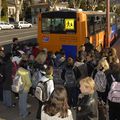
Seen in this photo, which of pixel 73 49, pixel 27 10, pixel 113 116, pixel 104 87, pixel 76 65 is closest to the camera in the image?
pixel 113 116

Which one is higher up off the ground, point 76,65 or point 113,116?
point 76,65

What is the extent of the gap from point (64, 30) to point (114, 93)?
12.1 meters

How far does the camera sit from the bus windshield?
19.9m

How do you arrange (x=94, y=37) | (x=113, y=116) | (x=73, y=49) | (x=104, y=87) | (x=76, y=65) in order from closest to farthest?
(x=113, y=116) → (x=104, y=87) → (x=76, y=65) → (x=73, y=49) → (x=94, y=37)

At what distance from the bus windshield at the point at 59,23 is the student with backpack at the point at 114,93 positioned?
10643 mm

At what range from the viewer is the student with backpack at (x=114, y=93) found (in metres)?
8.16

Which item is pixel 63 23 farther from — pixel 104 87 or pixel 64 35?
pixel 104 87

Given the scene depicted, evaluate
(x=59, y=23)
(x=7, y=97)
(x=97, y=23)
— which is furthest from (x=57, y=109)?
(x=97, y=23)

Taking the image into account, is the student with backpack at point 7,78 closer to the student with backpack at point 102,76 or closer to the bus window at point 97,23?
the student with backpack at point 102,76

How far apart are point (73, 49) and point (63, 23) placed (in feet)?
5.19

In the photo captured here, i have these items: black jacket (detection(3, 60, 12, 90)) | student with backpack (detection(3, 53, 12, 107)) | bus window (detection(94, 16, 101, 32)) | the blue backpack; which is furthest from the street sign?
the blue backpack

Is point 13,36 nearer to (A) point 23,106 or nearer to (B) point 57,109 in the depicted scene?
(A) point 23,106

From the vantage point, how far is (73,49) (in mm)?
19391

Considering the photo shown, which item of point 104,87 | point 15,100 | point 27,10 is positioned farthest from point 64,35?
point 27,10
